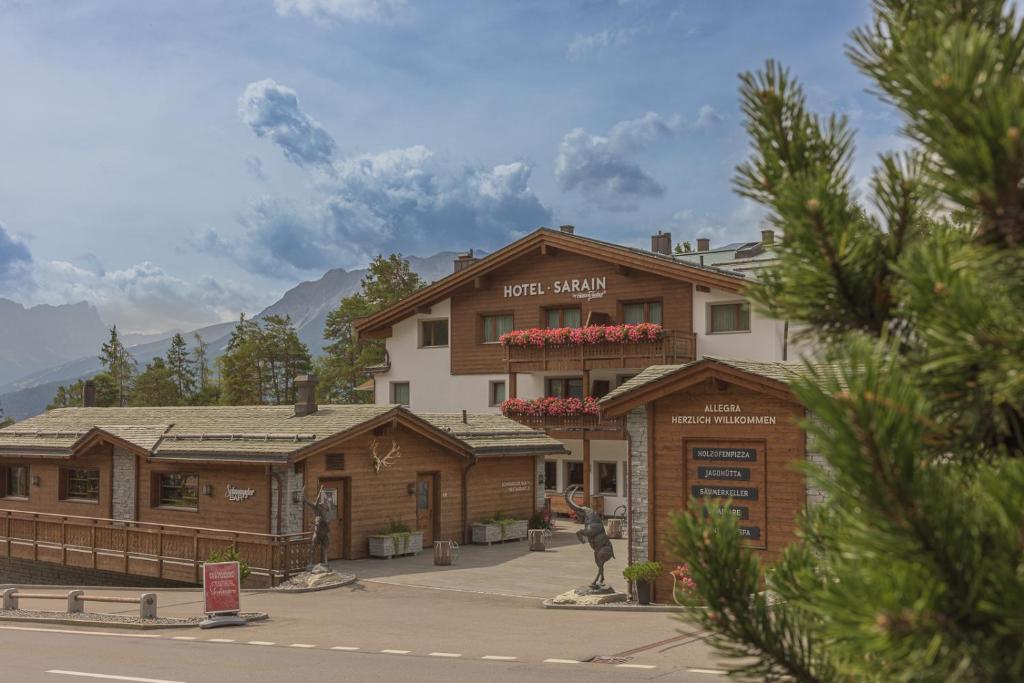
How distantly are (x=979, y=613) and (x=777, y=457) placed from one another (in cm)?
1692

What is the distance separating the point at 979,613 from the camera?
254 cm

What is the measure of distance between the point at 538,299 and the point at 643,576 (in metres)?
23.6

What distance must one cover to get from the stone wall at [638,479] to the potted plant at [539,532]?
8996 mm

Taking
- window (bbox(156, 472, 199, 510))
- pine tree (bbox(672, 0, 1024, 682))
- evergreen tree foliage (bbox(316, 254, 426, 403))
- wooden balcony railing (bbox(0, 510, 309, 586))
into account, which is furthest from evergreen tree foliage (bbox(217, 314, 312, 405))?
pine tree (bbox(672, 0, 1024, 682))

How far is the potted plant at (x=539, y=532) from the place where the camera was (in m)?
29.7

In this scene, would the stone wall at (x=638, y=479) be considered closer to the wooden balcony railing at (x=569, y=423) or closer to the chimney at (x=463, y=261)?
the wooden balcony railing at (x=569, y=423)

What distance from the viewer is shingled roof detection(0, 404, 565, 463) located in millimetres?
27875

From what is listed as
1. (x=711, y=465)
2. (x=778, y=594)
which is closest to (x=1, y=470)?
(x=711, y=465)

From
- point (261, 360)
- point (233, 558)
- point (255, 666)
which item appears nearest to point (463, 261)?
point (233, 558)

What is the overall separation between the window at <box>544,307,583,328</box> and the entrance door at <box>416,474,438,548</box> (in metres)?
12.9

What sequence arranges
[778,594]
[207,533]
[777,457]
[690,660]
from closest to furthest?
[778,594] < [690,660] < [777,457] < [207,533]

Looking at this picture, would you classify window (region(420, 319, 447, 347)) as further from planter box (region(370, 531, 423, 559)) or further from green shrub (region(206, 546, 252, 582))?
green shrub (region(206, 546, 252, 582))

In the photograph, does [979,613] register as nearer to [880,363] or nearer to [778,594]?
[880,363]

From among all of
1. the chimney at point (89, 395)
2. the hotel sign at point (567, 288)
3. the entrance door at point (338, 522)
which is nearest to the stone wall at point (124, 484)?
the entrance door at point (338, 522)
